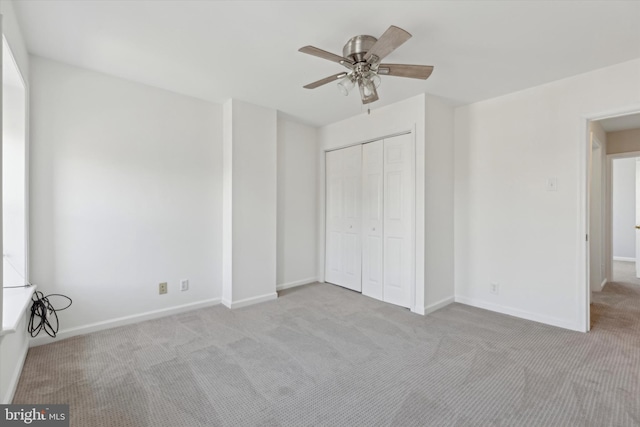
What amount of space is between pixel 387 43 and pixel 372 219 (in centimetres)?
243

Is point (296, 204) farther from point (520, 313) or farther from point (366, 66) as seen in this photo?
point (520, 313)

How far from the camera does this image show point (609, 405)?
1797 millimetres

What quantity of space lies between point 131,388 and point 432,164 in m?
3.34

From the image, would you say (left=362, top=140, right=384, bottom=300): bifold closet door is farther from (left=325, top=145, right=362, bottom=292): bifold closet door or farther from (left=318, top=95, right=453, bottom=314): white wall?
(left=318, top=95, right=453, bottom=314): white wall

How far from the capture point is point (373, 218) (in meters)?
3.96

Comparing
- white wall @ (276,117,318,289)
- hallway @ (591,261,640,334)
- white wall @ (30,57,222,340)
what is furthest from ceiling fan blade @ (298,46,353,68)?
hallway @ (591,261,640,334)

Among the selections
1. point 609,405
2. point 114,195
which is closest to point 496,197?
point 609,405

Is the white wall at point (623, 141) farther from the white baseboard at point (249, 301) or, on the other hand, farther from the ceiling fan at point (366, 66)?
the white baseboard at point (249, 301)

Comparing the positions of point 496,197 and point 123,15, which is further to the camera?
point 496,197

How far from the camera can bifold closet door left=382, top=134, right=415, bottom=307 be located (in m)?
3.46

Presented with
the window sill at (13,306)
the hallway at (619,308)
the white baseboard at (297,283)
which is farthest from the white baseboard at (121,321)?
the hallway at (619,308)

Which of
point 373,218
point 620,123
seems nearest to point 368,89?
point 373,218

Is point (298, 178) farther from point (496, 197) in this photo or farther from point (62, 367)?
point (62, 367)

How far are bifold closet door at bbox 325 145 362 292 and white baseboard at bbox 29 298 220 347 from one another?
68.8 inches
